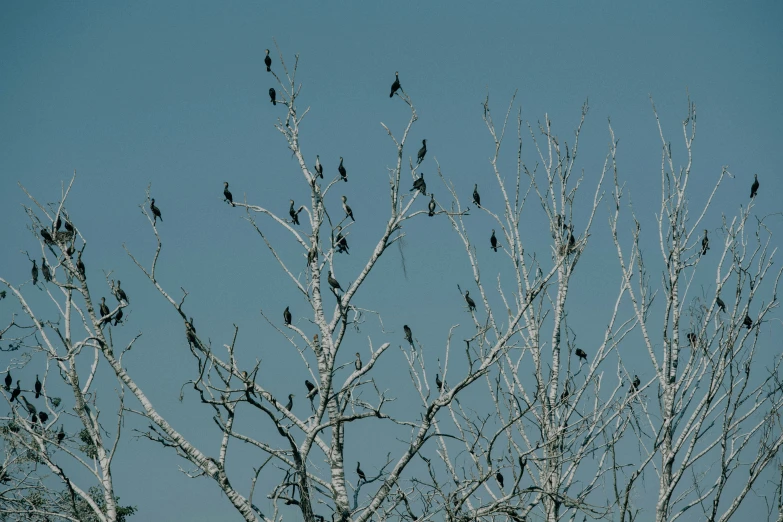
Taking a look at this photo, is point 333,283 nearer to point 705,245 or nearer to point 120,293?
point 120,293

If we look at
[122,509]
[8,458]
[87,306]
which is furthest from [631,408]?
[122,509]

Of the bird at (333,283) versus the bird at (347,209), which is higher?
the bird at (347,209)

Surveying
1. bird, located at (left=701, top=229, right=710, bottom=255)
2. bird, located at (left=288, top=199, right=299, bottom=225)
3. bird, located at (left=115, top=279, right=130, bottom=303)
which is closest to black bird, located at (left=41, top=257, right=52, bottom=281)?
bird, located at (left=115, top=279, right=130, bottom=303)

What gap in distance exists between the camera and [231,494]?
664 centimetres

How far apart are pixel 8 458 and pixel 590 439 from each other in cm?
767

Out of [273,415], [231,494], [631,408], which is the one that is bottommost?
[231,494]

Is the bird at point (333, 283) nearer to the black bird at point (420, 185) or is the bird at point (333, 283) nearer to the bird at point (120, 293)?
the black bird at point (420, 185)

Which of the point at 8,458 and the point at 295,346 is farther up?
the point at 8,458

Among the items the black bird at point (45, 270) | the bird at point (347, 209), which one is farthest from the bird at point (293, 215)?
the black bird at point (45, 270)

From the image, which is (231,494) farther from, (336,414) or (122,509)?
(122,509)

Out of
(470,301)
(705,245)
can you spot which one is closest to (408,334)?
(470,301)

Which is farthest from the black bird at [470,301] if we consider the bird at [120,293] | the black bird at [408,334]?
the bird at [120,293]

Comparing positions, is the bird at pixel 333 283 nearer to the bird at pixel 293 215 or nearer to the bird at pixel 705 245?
the bird at pixel 293 215

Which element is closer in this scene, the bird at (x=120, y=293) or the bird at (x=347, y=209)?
the bird at (x=347, y=209)
